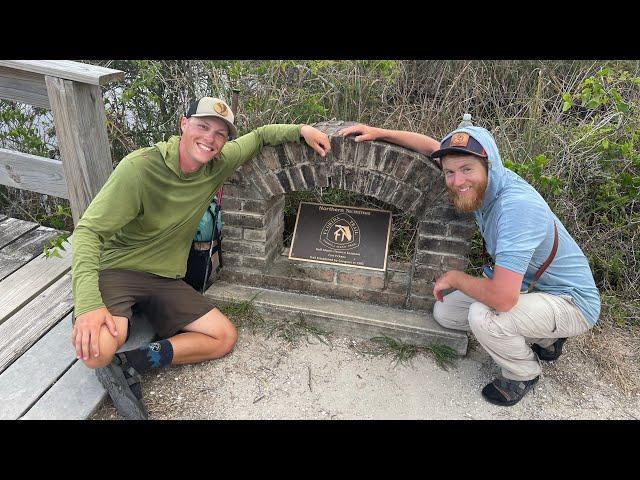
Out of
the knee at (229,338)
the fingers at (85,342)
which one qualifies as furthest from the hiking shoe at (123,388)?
the knee at (229,338)

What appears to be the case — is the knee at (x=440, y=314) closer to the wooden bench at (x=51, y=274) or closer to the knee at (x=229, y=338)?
the knee at (x=229, y=338)

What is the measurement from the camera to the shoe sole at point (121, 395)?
8.39 ft

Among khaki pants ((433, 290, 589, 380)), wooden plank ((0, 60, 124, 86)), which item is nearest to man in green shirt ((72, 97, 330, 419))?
wooden plank ((0, 60, 124, 86))

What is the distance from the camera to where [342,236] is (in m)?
3.41

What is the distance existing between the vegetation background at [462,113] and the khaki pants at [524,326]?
788 mm

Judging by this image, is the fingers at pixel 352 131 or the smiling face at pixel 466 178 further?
the fingers at pixel 352 131

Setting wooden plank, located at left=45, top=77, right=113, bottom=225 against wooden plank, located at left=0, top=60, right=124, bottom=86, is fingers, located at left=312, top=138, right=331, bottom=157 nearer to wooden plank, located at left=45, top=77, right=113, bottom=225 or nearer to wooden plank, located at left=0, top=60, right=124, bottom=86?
wooden plank, located at left=0, top=60, right=124, bottom=86

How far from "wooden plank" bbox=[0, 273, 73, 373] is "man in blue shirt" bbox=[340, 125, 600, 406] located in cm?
228

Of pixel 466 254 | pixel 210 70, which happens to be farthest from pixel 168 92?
pixel 466 254

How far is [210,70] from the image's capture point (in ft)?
15.1

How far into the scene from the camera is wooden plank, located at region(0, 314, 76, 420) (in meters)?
2.56

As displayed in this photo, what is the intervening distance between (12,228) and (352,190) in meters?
3.14

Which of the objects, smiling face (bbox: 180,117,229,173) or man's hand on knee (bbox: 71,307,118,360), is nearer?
man's hand on knee (bbox: 71,307,118,360)

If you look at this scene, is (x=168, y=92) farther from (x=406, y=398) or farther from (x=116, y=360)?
(x=406, y=398)
